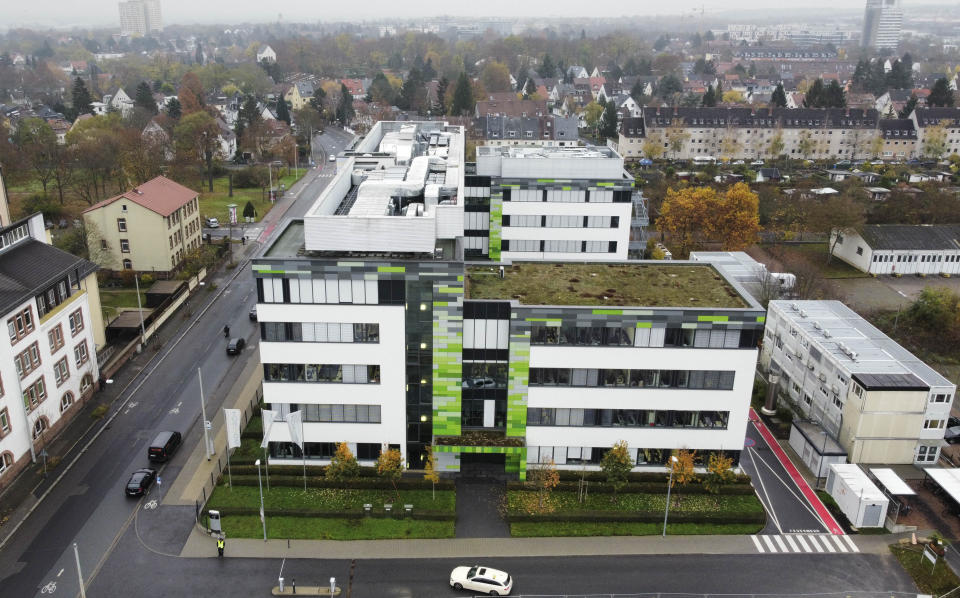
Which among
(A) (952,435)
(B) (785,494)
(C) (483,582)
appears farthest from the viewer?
(A) (952,435)

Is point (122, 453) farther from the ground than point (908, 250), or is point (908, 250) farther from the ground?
point (908, 250)

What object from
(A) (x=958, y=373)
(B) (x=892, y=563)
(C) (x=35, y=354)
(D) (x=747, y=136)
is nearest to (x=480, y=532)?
(B) (x=892, y=563)

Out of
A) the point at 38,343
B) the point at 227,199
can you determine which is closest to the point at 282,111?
the point at 227,199

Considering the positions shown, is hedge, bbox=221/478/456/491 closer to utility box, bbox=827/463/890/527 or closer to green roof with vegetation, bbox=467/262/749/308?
green roof with vegetation, bbox=467/262/749/308

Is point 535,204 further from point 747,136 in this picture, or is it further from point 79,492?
point 747,136

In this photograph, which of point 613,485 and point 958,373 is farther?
point 958,373

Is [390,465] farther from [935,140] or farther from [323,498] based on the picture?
[935,140]

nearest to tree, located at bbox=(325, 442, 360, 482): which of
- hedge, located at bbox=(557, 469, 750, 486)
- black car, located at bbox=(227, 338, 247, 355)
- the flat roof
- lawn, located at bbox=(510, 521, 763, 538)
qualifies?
lawn, located at bbox=(510, 521, 763, 538)
